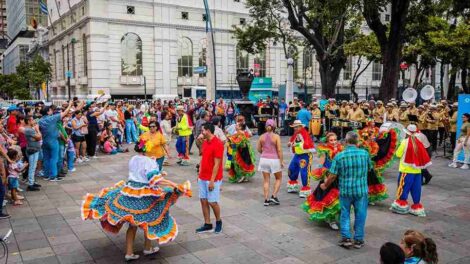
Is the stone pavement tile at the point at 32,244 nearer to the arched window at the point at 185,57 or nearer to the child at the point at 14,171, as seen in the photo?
the child at the point at 14,171

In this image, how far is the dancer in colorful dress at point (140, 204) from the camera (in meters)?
5.67

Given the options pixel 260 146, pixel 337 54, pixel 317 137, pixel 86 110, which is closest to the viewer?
pixel 260 146

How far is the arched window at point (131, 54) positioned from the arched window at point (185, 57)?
154 inches

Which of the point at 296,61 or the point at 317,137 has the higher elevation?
the point at 296,61

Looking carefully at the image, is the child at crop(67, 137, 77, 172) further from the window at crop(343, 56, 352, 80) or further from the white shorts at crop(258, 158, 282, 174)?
the window at crop(343, 56, 352, 80)

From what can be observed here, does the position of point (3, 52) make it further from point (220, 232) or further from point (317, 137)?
point (220, 232)

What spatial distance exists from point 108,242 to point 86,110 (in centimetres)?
967

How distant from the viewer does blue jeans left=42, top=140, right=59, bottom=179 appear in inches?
426

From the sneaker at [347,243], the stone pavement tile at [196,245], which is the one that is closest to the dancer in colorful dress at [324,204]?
the sneaker at [347,243]

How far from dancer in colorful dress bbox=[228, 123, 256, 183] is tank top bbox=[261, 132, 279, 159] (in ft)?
7.26

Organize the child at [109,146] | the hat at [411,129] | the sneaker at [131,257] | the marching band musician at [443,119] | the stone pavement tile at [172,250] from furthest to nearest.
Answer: the child at [109,146], the marching band musician at [443,119], the hat at [411,129], the stone pavement tile at [172,250], the sneaker at [131,257]

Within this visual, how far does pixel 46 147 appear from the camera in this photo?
10852mm

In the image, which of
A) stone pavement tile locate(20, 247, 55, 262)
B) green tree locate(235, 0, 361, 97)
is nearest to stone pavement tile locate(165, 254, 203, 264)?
stone pavement tile locate(20, 247, 55, 262)

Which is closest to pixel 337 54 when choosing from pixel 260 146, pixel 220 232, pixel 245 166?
pixel 245 166
